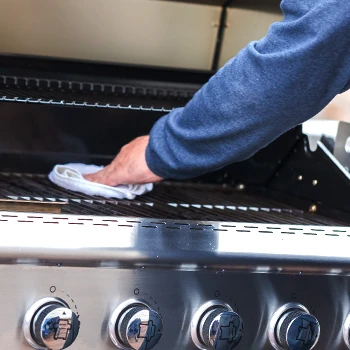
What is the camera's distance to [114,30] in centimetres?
155

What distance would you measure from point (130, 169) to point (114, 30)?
1.59ft

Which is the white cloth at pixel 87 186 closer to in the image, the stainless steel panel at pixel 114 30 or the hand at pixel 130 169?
the hand at pixel 130 169

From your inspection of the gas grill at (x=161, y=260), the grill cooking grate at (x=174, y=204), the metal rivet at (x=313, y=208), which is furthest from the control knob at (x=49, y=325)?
the metal rivet at (x=313, y=208)

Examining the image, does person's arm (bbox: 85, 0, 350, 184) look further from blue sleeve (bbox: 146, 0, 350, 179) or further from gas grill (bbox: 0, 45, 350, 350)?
gas grill (bbox: 0, 45, 350, 350)

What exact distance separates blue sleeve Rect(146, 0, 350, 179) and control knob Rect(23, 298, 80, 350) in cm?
33

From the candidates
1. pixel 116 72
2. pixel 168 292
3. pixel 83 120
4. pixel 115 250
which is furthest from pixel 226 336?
pixel 116 72

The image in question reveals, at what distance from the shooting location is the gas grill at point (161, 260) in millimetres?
882

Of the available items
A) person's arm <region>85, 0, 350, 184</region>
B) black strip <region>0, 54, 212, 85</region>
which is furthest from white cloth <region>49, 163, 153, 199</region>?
black strip <region>0, 54, 212, 85</region>

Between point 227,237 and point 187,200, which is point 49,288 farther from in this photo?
point 187,200

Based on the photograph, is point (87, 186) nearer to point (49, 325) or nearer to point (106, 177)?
point (106, 177)

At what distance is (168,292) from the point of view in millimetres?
952

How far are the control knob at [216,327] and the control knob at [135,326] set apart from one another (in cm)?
7

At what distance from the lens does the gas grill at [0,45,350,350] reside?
2.89 feet

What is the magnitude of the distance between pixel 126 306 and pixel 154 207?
259 mm
